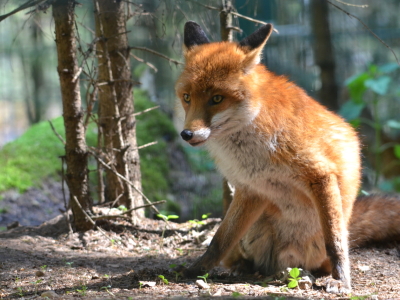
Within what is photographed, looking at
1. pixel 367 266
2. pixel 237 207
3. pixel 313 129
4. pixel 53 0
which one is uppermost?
pixel 53 0

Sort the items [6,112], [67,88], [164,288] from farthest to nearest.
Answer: [6,112] < [67,88] < [164,288]

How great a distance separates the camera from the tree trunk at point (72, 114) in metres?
4.09

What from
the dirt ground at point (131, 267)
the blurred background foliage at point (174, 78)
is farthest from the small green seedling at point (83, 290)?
the blurred background foliage at point (174, 78)

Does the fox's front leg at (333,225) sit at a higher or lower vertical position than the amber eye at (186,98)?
lower

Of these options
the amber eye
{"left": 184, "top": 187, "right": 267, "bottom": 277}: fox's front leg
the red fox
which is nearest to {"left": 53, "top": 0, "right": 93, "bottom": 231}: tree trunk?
the red fox

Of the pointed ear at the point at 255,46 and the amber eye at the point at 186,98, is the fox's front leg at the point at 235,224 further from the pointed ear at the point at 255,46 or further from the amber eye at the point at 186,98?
the pointed ear at the point at 255,46

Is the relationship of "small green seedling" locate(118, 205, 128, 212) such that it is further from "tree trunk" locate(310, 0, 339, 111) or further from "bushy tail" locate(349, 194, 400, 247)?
"tree trunk" locate(310, 0, 339, 111)

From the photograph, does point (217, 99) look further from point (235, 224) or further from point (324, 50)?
point (324, 50)

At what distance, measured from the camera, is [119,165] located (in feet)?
15.9

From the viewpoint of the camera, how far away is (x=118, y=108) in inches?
193

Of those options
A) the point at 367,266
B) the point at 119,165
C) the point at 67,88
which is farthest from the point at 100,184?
the point at 367,266

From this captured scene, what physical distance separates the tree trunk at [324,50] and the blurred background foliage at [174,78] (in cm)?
Answer: 8

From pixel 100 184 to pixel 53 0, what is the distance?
2.23m

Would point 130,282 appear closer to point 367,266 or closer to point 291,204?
point 291,204
